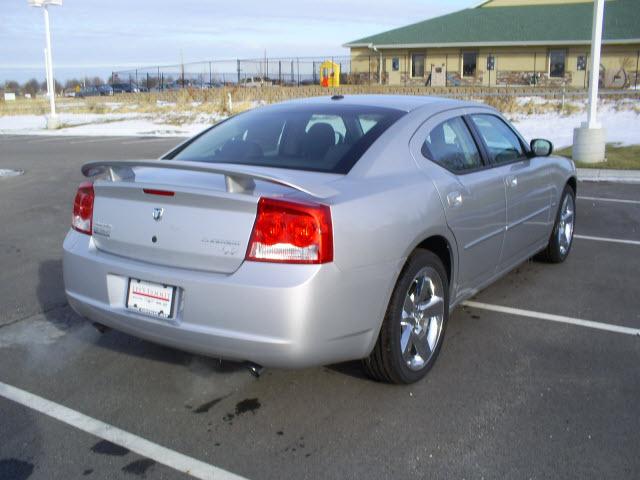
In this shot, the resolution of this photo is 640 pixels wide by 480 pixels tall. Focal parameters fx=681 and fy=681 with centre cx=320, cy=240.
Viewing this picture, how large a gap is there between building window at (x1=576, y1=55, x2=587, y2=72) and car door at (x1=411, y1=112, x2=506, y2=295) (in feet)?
125

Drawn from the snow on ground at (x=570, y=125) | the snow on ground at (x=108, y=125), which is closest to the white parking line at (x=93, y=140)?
the snow on ground at (x=108, y=125)

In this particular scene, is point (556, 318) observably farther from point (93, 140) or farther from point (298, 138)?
point (93, 140)

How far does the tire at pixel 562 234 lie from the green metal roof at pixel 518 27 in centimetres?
3409

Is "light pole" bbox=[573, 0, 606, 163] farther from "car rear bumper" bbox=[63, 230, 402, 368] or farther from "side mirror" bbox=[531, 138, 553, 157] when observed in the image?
"car rear bumper" bbox=[63, 230, 402, 368]

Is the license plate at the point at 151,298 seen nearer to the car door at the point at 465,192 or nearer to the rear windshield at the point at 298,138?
the rear windshield at the point at 298,138

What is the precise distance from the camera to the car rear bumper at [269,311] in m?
3.07

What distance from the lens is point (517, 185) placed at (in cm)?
501

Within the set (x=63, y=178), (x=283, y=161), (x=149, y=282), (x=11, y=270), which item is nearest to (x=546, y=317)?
(x=283, y=161)

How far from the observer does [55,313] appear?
5.04m

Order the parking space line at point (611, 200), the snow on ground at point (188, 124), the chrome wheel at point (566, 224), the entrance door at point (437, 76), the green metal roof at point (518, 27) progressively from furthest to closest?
the entrance door at point (437, 76)
the green metal roof at point (518, 27)
the snow on ground at point (188, 124)
the parking space line at point (611, 200)
the chrome wheel at point (566, 224)

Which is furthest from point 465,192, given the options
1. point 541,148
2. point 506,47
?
point 506,47

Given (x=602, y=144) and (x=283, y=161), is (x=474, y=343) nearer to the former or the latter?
(x=283, y=161)

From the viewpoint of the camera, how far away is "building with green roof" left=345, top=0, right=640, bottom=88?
3816 centimetres

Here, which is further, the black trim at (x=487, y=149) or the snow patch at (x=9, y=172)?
the snow patch at (x=9, y=172)
